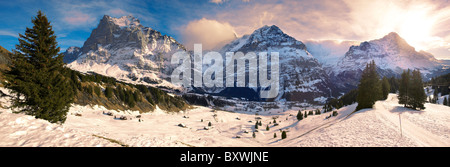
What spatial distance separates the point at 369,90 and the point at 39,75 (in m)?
58.1

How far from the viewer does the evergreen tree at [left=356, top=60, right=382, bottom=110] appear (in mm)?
42094

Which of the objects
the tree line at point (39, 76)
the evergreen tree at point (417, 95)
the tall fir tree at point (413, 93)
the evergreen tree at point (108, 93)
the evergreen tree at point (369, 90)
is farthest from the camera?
the evergreen tree at point (108, 93)

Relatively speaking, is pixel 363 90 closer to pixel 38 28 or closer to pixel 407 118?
pixel 407 118

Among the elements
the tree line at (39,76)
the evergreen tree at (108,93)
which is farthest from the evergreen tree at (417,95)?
the evergreen tree at (108,93)

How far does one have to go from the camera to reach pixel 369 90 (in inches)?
1692

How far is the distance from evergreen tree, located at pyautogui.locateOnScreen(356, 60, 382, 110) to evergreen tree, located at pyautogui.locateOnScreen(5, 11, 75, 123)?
55.1 meters

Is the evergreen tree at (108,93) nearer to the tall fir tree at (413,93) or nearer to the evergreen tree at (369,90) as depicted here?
the evergreen tree at (369,90)

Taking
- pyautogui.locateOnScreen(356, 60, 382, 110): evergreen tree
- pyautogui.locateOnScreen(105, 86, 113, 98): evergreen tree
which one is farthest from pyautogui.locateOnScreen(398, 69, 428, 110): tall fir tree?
pyautogui.locateOnScreen(105, 86, 113, 98): evergreen tree

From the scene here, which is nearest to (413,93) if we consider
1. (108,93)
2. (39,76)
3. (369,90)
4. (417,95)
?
(417,95)

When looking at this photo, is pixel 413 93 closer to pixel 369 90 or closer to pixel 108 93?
pixel 369 90

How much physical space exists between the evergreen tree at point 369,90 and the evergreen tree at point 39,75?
55.1 metres

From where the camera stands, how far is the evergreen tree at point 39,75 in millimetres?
19406
